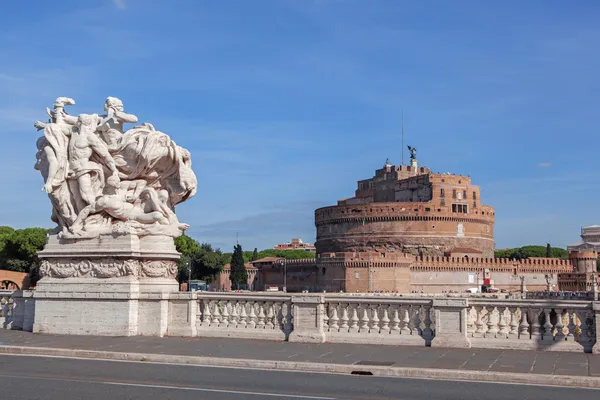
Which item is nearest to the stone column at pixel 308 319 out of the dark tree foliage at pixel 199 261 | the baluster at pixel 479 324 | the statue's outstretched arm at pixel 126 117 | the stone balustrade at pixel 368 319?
the stone balustrade at pixel 368 319

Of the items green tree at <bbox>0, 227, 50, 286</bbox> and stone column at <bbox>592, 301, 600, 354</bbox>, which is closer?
stone column at <bbox>592, 301, 600, 354</bbox>

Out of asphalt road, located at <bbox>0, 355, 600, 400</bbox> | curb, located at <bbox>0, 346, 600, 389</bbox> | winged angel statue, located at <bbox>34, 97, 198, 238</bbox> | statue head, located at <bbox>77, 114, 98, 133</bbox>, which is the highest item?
statue head, located at <bbox>77, 114, 98, 133</bbox>

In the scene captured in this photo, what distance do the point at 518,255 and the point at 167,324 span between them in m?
137

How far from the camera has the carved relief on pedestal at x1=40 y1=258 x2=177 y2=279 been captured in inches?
560

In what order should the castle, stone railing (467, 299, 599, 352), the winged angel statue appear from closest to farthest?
stone railing (467, 299, 599, 352)
the winged angel statue
the castle

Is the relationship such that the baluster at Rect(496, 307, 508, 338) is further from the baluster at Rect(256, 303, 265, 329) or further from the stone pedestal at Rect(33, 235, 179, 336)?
the stone pedestal at Rect(33, 235, 179, 336)

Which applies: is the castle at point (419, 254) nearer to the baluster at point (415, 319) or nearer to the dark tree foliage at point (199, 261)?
the dark tree foliage at point (199, 261)

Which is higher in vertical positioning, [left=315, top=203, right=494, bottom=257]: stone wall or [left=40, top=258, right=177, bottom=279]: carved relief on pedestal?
[left=315, top=203, right=494, bottom=257]: stone wall

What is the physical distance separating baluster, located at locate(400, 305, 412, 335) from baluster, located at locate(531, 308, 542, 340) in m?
2.03

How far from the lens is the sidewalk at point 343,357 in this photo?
9.33 m

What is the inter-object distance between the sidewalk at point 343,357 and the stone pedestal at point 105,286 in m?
0.64

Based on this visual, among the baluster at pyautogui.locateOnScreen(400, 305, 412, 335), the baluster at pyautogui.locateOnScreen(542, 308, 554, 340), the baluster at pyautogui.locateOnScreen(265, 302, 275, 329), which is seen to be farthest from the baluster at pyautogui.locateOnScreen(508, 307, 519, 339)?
the baluster at pyautogui.locateOnScreen(265, 302, 275, 329)

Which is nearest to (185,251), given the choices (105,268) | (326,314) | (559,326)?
(105,268)

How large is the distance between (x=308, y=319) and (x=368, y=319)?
1.07m
